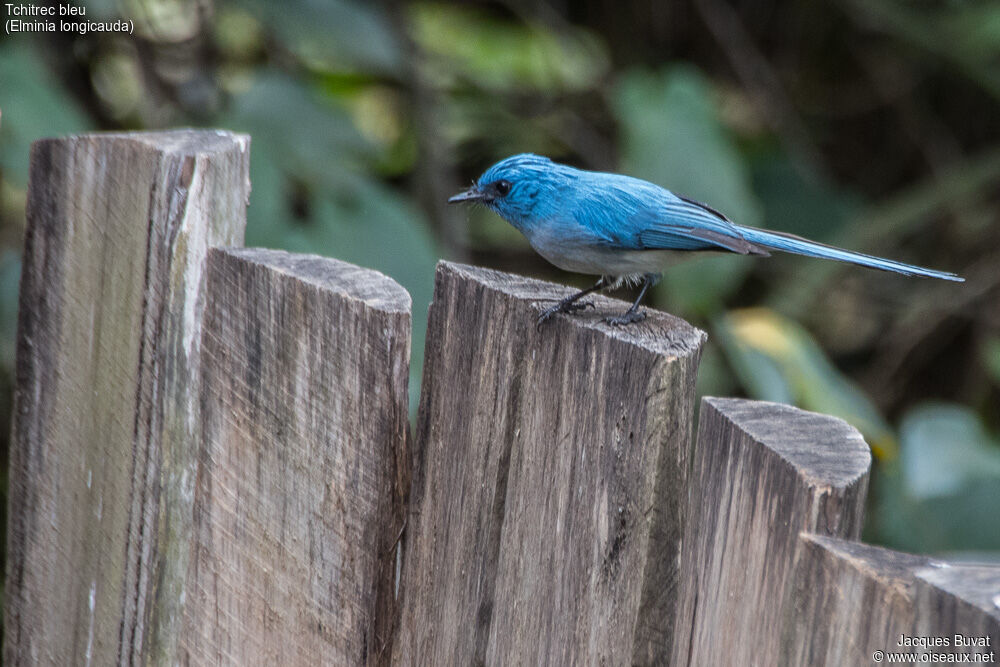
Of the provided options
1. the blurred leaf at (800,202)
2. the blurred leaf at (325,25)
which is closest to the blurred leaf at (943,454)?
the blurred leaf at (800,202)

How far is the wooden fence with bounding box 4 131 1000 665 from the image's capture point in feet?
4.83

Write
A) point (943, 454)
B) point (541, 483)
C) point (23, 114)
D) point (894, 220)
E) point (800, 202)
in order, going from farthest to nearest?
1. point (800, 202)
2. point (894, 220)
3. point (943, 454)
4. point (23, 114)
5. point (541, 483)

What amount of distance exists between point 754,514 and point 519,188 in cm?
160

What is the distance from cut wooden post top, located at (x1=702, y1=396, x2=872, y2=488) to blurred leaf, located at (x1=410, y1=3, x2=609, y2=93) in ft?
14.8

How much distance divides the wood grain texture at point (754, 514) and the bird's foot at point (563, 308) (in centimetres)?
35

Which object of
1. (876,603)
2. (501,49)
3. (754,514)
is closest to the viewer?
(876,603)

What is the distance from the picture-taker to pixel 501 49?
7.23m

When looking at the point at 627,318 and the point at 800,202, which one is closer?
the point at 627,318

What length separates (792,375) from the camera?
13.0ft

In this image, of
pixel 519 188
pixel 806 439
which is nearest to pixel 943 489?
pixel 519 188

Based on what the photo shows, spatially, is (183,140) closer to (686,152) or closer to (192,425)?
(192,425)

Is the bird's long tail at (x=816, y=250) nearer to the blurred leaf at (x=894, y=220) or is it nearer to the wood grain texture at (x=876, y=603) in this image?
the wood grain texture at (x=876, y=603)

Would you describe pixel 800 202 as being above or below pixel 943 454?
above

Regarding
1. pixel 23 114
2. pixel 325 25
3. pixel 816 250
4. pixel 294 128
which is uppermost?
pixel 325 25
